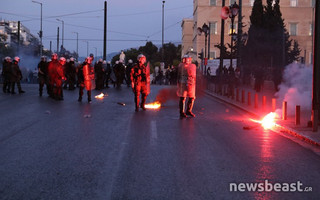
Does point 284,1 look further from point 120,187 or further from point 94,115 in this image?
point 120,187

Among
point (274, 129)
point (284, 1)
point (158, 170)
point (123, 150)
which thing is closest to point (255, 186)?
point (158, 170)

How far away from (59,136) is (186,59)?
5.93m

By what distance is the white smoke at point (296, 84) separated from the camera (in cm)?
2328

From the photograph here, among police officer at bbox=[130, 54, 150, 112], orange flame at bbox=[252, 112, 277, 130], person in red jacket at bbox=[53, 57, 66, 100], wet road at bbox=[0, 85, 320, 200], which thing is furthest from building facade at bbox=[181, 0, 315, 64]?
wet road at bbox=[0, 85, 320, 200]

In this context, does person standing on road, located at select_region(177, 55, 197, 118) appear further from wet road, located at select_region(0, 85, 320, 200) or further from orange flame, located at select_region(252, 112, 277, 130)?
orange flame, located at select_region(252, 112, 277, 130)

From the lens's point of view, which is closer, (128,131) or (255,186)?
(255,186)

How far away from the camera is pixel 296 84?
91.8 ft

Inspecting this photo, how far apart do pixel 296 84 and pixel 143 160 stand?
21.8 meters

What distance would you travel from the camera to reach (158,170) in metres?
7.03

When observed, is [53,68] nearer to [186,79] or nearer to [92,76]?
[92,76]

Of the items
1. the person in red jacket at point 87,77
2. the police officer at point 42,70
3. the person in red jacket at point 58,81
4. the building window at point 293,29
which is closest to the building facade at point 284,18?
the building window at point 293,29

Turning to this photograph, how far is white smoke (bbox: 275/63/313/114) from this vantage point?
23.3 meters

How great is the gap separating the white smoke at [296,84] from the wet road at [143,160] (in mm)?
10684

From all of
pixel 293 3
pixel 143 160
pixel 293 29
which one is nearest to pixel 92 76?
pixel 143 160
